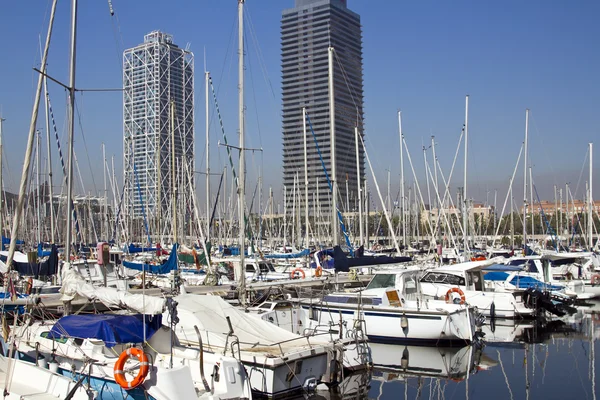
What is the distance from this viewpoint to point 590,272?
1780 inches

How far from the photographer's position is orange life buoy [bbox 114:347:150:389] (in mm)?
13039

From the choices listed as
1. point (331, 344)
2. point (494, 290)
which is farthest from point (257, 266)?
point (331, 344)

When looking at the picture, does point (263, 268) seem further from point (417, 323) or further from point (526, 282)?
point (417, 323)

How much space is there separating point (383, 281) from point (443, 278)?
4.49 m

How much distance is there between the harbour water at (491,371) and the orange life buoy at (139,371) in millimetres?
5955

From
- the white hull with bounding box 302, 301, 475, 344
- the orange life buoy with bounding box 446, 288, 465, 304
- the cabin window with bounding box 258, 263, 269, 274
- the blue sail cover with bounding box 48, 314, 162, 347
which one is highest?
the blue sail cover with bounding box 48, 314, 162, 347

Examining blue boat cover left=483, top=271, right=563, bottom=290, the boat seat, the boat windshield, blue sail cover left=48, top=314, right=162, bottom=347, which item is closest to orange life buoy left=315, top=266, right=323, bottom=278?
blue boat cover left=483, top=271, right=563, bottom=290

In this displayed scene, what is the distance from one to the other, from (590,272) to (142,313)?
38478 mm

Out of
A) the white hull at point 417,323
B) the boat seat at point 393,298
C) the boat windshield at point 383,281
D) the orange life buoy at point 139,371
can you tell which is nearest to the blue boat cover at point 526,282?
the boat windshield at point 383,281

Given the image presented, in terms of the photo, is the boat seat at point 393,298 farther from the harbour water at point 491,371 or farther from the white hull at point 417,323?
the harbour water at point 491,371

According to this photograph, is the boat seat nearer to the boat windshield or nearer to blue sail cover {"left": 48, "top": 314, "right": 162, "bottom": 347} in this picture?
the boat windshield

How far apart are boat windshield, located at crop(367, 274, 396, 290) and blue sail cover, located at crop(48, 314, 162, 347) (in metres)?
12.7

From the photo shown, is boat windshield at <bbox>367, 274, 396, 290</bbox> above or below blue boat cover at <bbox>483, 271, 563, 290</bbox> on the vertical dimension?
above

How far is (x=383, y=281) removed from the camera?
87.9ft
